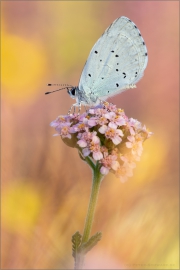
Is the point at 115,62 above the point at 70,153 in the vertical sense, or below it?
above

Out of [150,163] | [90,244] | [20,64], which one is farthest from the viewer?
[20,64]

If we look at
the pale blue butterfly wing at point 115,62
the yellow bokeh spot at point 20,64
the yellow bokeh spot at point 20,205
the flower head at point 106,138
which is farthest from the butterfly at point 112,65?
the yellow bokeh spot at point 20,64

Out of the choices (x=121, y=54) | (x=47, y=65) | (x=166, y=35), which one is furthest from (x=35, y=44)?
(x=121, y=54)

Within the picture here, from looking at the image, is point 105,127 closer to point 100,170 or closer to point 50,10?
point 100,170

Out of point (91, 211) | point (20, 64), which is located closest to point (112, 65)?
point (91, 211)

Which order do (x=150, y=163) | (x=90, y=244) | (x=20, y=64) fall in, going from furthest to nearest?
1. (x=20, y=64)
2. (x=150, y=163)
3. (x=90, y=244)

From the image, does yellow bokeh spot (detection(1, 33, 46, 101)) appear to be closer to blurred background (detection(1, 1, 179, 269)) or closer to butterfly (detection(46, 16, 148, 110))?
blurred background (detection(1, 1, 179, 269))

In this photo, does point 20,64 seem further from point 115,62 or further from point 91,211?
point 91,211

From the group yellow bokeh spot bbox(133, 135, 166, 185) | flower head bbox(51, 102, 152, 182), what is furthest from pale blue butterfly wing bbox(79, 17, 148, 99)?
yellow bokeh spot bbox(133, 135, 166, 185)
